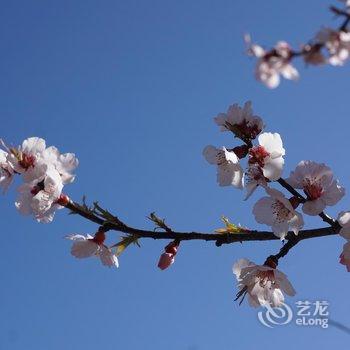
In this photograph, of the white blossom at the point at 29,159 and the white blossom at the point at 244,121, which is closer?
the white blossom at the point at 29,159

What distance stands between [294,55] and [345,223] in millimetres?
1245

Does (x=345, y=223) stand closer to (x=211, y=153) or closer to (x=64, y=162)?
(x=211, y=153)

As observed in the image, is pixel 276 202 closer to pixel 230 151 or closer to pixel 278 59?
pixel 230 151

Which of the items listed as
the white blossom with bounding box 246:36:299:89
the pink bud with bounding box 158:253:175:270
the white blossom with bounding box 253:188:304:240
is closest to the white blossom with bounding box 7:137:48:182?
the pink bud with bounding box 158:253:175:270

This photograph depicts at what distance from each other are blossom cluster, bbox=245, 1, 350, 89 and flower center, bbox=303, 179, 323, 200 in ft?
3.57

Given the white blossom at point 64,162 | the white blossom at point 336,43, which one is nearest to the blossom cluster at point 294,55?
the white blossom at point 336,43

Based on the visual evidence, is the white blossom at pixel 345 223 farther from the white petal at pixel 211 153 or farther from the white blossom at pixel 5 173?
the white blossom at pixel 5 173

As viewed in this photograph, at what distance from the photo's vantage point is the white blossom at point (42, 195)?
2961mm

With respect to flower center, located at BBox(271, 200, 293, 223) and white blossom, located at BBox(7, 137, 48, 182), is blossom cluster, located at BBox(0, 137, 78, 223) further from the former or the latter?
flower center, located at BBox(271, 200, 293, 223)

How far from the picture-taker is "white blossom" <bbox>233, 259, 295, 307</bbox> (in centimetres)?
315

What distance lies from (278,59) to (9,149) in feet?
5.45

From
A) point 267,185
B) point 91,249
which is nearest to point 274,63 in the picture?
point 267,185

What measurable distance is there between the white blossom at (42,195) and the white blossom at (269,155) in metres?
1.03

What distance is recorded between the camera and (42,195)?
3014 mm
